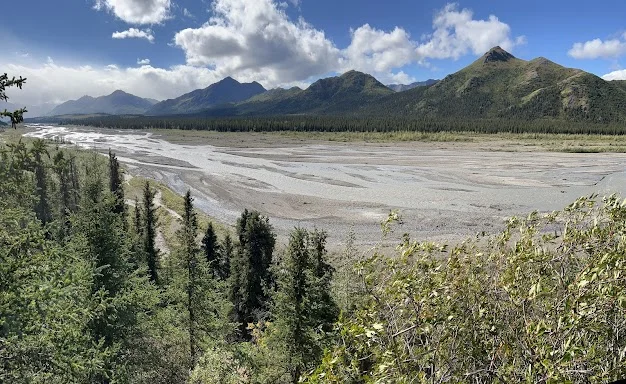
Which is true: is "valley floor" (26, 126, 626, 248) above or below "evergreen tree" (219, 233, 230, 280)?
above

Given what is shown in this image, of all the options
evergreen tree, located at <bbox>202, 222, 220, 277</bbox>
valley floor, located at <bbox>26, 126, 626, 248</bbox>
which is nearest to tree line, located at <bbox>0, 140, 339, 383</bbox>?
evergreen tree, located at <bbox>202, 222, 220, 277</bbox>

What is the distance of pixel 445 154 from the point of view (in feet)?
390

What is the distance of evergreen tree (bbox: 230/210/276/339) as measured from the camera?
32.2m

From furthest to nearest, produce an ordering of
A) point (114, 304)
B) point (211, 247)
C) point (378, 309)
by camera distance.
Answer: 1. point (211, 247)
2. point (114, 304)
3. point (378, 309)

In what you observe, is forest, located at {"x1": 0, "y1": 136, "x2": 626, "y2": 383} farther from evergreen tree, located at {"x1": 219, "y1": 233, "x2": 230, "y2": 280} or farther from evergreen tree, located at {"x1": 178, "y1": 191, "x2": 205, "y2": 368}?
evergreen tree, located at {"x1": 219, "y1": 233, "x2": 230, "y2": 280}

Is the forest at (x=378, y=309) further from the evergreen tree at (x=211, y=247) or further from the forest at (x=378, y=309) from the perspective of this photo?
the evergreen tree at (x=211, y=247)

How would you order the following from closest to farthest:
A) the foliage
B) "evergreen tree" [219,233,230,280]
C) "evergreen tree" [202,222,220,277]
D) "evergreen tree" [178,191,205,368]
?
the foliage
"evergreen tree" [178,191,205,368]
"evergreen tree" [202,222,220,277]
"evergreen tree" [219,233,230,280]

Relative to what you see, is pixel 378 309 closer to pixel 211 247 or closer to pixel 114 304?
pixel 114 304

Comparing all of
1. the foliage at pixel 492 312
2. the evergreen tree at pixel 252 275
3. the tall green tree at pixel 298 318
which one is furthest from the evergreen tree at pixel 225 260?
the foliage at pixel 492 312

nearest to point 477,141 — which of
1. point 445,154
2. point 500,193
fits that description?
point 445,154

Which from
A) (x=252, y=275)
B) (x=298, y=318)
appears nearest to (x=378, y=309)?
(x=298, y=318)

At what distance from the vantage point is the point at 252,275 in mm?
32219

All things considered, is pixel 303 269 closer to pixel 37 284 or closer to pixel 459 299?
pixel 37 284

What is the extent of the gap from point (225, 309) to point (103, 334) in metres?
9.27
